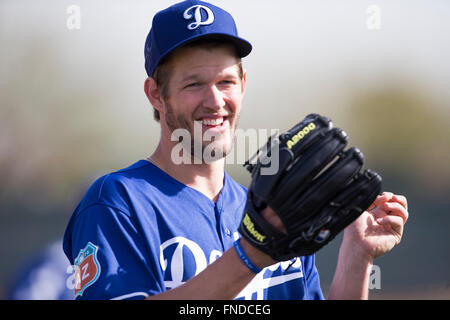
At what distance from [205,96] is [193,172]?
26cm

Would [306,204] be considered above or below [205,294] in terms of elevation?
above

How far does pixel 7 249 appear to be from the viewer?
375 centimetres

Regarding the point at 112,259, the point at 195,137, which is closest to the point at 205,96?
the point at 195,137

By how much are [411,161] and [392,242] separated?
3242mm

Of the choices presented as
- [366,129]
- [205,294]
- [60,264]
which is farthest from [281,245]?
[366,129]

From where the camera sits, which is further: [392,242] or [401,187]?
[401,187]

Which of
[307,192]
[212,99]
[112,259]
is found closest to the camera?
[307,192]

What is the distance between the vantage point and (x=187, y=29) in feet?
4.96

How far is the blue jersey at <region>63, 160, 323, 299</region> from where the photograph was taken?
4.23ft

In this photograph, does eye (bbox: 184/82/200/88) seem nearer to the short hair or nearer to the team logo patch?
the short hair

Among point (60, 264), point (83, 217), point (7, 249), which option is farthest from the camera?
point (7, 249)

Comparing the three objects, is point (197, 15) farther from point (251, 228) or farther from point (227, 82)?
point (251, 228)

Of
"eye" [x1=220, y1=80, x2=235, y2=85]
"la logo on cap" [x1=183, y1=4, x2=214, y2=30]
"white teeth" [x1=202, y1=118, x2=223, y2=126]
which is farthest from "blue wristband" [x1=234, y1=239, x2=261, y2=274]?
"la logo on cap" [x1=183, y1=4, x2=214, y2=30]

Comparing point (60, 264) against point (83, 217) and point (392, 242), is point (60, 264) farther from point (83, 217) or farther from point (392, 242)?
point (392, 242)
